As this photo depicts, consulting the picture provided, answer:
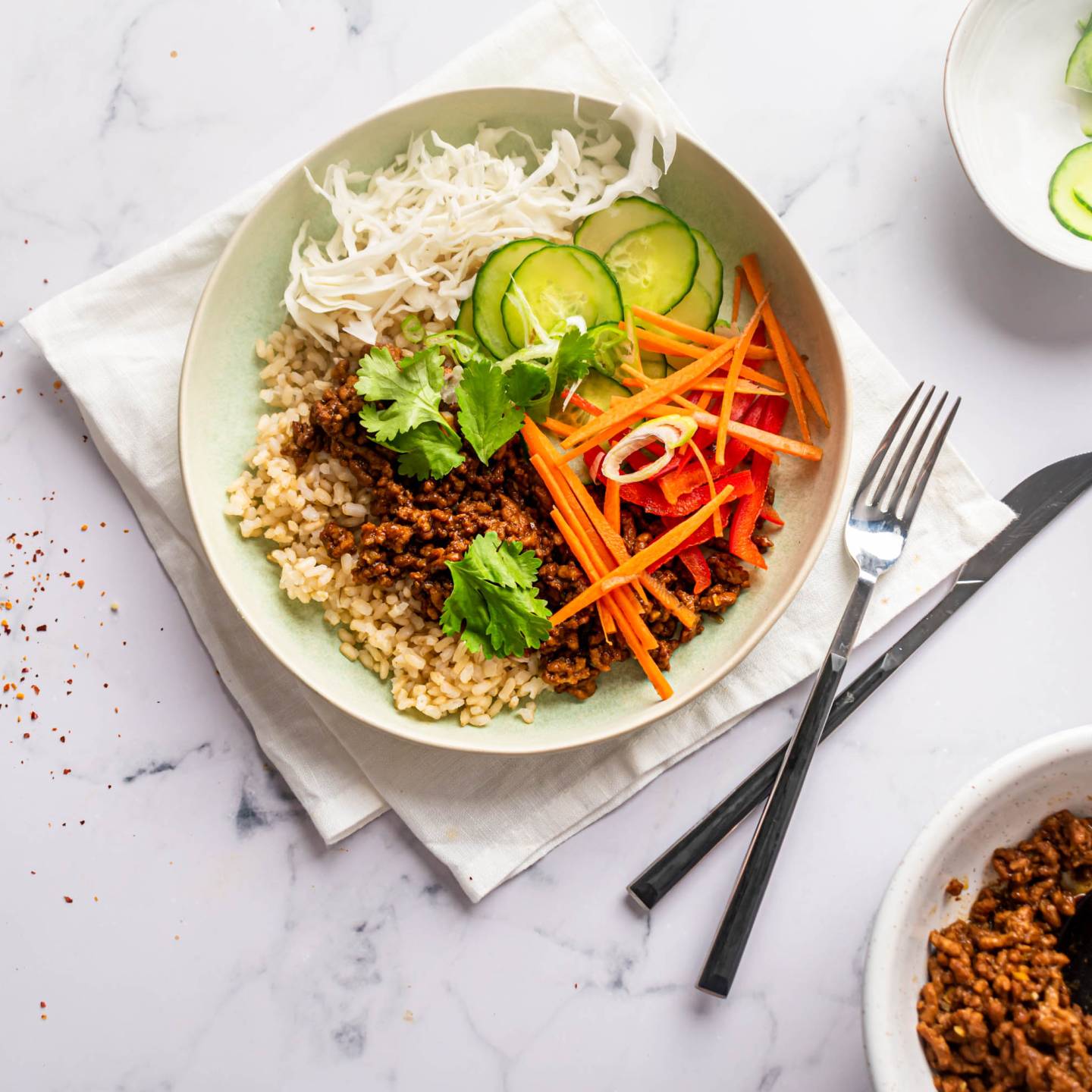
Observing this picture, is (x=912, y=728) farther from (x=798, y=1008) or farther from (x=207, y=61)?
(x=207, y=61)

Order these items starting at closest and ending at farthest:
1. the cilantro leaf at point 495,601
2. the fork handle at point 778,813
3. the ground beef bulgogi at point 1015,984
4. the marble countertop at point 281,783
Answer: the ground beef bulgogi at point 1015,984 → the cilantro leaf at point 495,601 → the fork handle at point 778,813 → the marble countertop at point 281,783

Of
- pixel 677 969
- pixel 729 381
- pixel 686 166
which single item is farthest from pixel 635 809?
pixel 686 166

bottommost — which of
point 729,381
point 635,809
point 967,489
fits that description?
point 635,809

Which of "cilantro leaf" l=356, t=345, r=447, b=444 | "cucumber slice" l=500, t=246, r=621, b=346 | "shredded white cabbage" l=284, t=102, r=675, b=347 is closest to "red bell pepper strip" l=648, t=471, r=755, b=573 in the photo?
"cucumber slice" l=500, t=246, r=621, b=346

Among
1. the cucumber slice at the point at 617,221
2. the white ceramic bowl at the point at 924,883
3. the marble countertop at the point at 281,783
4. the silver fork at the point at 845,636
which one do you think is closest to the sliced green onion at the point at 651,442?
the cucumber slice at the point at 617,221

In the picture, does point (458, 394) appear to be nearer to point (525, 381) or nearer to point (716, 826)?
point (525, 381)

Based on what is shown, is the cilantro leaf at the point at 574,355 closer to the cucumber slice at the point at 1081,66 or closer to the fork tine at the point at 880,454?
the fork tine at the point at 880,454
